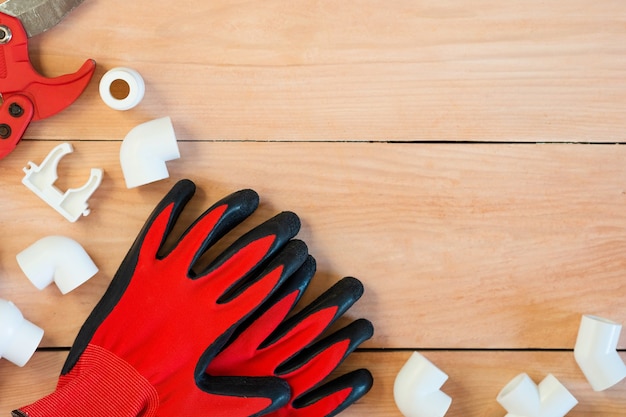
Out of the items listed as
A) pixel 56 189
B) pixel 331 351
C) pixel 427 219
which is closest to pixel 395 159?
pixel 427 219

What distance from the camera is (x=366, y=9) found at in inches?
28.2

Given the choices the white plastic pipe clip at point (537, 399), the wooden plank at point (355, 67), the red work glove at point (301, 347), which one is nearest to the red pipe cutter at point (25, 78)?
the wooden plank at point (355, 67)

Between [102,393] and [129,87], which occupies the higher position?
[129,87]

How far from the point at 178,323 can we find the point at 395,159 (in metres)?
0.30

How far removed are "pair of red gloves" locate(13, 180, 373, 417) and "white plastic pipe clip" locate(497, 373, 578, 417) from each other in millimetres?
175

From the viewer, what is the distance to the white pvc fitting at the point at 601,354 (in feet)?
2.35

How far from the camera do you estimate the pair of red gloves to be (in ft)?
2.25

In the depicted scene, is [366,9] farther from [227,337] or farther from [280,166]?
[227,337]

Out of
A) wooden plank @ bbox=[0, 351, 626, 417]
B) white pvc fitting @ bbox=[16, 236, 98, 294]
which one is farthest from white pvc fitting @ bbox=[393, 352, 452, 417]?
white pvc fitting @ bbox=[16, 236, 98, 294]

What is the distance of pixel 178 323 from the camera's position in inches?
27.4

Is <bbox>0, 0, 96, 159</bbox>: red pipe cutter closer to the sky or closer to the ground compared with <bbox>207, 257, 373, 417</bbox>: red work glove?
closer to the sky

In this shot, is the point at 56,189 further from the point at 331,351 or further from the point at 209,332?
the point at 331,351

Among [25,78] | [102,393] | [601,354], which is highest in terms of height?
[25,78]

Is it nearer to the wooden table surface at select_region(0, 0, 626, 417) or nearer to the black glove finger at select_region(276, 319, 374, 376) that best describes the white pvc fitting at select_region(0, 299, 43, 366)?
the wooden table surface at select_region(0, 0, 626, 417)
